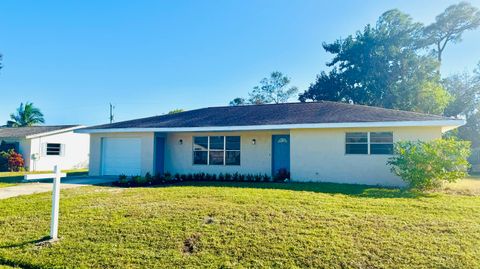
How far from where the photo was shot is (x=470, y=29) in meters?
32.1

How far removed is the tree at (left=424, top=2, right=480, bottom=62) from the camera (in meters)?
31.4

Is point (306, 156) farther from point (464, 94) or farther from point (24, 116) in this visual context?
point (24, 116)

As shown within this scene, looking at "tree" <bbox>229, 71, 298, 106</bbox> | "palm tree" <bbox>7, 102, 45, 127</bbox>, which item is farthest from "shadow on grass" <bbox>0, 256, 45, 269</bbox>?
"palm tree" <bbox>7, 102, 45, 127</bbox>

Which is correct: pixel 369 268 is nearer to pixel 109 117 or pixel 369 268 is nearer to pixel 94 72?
pixel 94 72

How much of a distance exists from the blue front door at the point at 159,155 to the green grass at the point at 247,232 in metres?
6.92

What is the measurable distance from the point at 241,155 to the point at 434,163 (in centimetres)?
773

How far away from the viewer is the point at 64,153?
24328 mm

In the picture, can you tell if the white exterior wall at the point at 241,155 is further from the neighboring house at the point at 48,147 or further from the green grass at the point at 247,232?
the neighboring house at the point at 48,147

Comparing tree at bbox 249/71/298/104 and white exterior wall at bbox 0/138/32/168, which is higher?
tree at bbox 249/71/298/104

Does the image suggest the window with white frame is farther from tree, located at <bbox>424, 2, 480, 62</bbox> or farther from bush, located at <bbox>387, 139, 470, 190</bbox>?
tree, located at <bbox>424, 2, 480, 62</bbox>

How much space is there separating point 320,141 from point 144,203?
7.60m

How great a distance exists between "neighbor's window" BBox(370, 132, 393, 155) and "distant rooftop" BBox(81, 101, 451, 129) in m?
0.66

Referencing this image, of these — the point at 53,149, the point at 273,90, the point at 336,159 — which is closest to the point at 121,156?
the point at 336,159

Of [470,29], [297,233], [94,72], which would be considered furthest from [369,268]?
[470,29]
